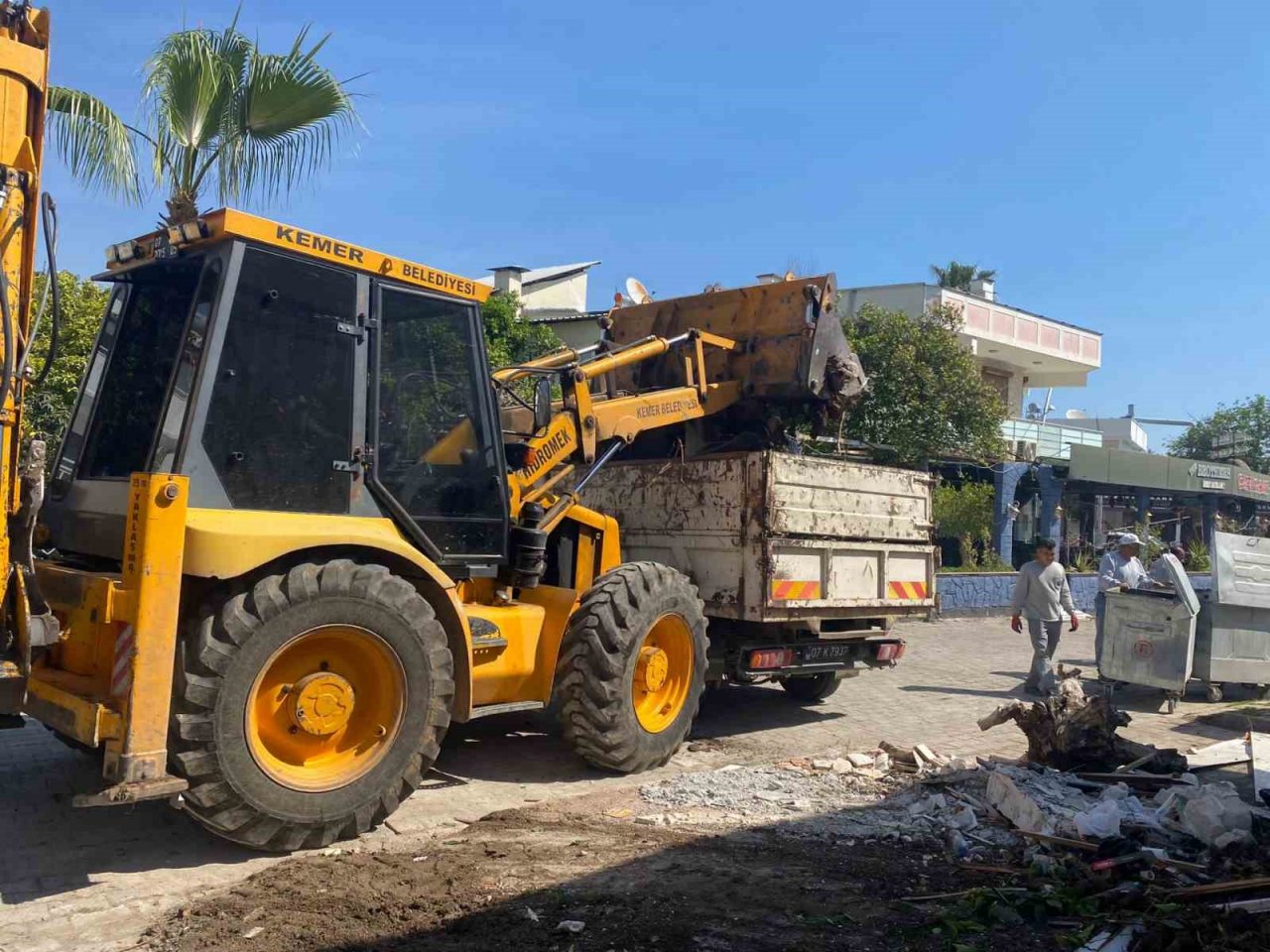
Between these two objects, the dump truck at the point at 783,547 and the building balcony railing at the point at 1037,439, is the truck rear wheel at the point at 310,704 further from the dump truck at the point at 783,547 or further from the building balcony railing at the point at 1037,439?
the building balcony railing at the point at 1037,439

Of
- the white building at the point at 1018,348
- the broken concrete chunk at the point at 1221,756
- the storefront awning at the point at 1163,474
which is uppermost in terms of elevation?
the white building at the point at 1018,348

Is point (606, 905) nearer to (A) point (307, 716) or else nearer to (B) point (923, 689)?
(A) point (307, 716)

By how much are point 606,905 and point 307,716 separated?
1.64m

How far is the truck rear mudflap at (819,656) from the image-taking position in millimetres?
7520

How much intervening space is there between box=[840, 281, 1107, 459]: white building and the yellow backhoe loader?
18.5 meters

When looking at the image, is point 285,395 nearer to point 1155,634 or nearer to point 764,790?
point 764,790

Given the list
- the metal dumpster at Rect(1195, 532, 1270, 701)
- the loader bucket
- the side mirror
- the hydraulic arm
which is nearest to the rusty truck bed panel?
the loader bucket

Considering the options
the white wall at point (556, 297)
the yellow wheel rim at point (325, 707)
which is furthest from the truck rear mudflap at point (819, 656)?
the white wall at point (556, 297)

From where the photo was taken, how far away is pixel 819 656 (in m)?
8.01

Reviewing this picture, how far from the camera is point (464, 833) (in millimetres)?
5156

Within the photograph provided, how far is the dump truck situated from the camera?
7.30 metres

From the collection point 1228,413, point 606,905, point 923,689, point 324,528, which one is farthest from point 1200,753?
point 1228,413

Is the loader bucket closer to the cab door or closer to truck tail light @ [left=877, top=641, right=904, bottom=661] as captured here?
truck tail light @ [left=877, top=641, right=904, bottom=661]

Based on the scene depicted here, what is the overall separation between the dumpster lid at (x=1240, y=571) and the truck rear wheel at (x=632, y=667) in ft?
19.8
